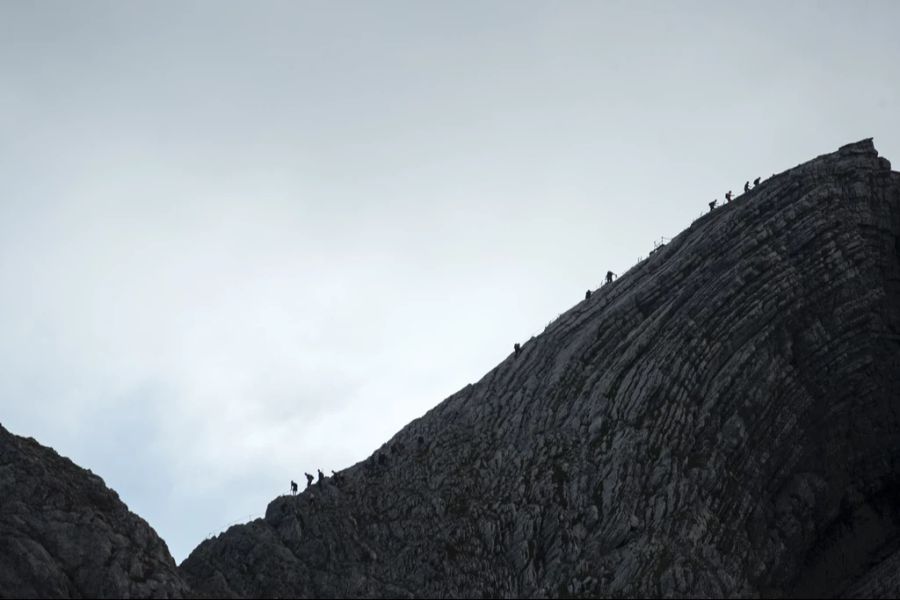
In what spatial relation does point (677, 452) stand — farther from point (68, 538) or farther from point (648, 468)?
point (68, 538)

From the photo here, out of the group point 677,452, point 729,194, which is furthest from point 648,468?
point 729,194

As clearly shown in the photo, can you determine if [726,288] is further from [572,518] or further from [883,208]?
[572,518]

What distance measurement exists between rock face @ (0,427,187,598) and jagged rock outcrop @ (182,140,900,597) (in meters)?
5.11

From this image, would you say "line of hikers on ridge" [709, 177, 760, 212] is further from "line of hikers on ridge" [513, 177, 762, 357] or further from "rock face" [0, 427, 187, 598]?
"rock face" [0, 427, 187, 598]

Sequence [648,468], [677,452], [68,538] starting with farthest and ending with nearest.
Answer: [677,452] → [648,468] → [68,538]

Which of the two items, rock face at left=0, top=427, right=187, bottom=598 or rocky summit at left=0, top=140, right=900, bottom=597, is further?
rocky summit at left=0, top=140, right=900, bottom=597

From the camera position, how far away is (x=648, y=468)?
288ft

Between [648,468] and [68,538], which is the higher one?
[68,538]

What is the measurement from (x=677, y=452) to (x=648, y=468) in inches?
116

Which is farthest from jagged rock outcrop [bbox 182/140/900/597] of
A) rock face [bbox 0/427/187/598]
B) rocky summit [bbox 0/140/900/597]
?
rock face [bbox 0/427/187/598]

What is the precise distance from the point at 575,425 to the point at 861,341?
Result: 88.6 feet

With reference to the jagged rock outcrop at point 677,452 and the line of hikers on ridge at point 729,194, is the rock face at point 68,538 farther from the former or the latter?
the line of hikers on ridge at point 729,194

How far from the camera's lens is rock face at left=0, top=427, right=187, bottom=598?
237 feet

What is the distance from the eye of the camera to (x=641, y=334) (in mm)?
97500
